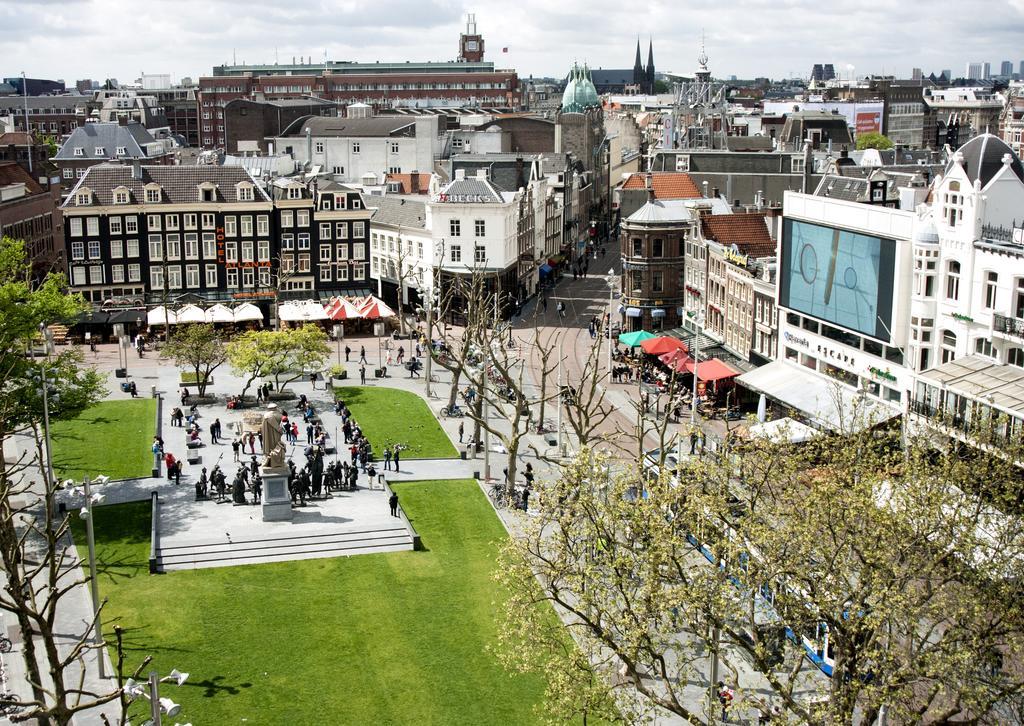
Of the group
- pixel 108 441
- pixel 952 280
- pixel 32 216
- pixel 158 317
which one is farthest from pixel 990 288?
pixel 32 216

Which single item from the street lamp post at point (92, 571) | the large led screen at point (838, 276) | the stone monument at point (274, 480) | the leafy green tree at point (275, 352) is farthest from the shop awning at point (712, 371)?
the street lamp post at point (92, 571)

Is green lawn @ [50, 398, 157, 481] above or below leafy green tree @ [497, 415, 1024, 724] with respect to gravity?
below

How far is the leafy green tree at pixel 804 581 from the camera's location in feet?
104

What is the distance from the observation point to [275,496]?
59.1 m

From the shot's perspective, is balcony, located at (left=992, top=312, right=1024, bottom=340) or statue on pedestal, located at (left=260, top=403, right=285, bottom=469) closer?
balcony, located at (left=992, top=312, right=1024, bottom=340)

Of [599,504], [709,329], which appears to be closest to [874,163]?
[709,329]

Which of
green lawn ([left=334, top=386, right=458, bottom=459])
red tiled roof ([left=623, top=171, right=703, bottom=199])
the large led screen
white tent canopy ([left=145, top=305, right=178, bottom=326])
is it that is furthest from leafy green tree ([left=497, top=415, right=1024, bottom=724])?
red tiled roof ([left=623, top=171, right=703, bottom=199])

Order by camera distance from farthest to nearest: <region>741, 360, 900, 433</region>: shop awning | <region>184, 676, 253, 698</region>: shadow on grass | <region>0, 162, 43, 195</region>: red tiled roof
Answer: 1. <region>0, 162, 43, 195</region>: red tiled roof
2. <region>741, 360, 900, 433</region>: shop awning
3. <region>184, 676, 253, 698</region>: shadow on grass

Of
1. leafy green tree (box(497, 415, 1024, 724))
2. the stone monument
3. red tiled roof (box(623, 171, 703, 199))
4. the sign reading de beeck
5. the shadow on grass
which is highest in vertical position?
red tiled roof (box(623, 171, 703, 199))

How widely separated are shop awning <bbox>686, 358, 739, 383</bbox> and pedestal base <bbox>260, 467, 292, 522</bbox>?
3088 centimetres

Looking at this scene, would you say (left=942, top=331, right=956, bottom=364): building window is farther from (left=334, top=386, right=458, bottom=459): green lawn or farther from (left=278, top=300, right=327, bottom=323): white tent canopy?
(left=278, top=300, right=327, bottom=323): white tent canopy

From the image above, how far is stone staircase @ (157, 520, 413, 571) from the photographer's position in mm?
54188

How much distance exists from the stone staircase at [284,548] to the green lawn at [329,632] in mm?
916

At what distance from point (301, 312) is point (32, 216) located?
114 ft
